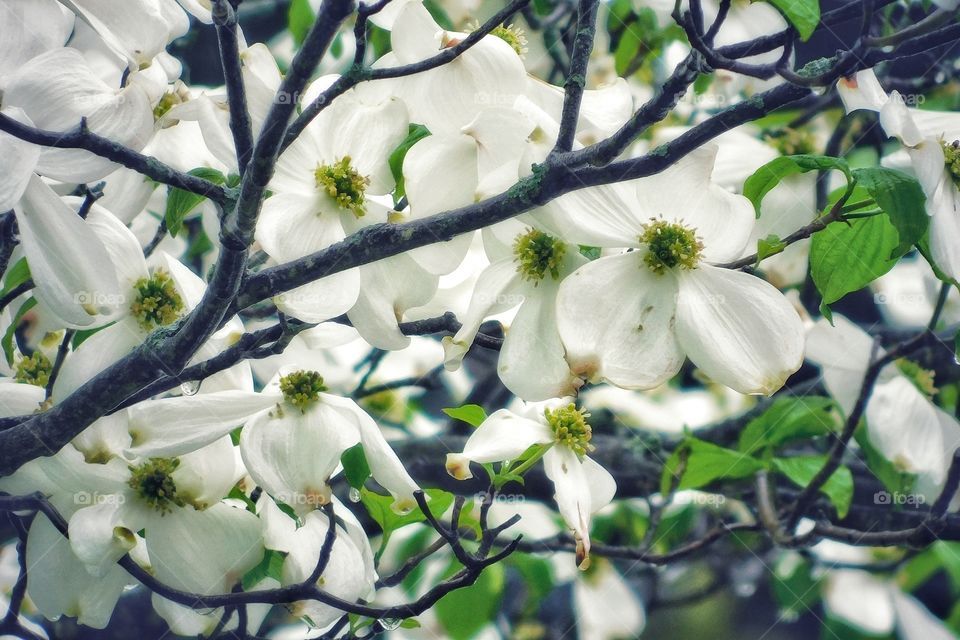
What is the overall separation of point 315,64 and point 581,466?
1.19 ft

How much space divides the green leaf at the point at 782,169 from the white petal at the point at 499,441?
22 centimetres

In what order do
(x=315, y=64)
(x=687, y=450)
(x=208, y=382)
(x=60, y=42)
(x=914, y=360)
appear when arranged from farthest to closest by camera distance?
(x=914, y=360), (x=687, y=450), (x=208, y=382), (x=60, y=42), (x=315, y=64)

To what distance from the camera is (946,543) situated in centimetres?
133

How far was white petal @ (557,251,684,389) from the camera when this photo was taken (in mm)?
590

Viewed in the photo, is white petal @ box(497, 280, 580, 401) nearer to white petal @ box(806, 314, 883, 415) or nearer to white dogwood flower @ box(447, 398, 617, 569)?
white dogwood flower @ box(447, 398, 617, 569)

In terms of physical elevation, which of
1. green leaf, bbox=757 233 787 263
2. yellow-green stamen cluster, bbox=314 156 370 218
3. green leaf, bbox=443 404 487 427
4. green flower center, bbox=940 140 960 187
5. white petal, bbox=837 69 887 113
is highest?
white petal, bbox=837 69 887 113

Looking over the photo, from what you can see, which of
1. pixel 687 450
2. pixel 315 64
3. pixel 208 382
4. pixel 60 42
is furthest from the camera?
pixel 687 450

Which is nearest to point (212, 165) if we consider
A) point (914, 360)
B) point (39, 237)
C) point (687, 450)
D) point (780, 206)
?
point (39, 237)

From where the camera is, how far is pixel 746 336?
0.60 m

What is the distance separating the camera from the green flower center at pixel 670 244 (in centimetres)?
61

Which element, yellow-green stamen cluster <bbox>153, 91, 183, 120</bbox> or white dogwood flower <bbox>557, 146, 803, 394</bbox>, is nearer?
white dogwood flower <bbox>557, 146, 803, 394</bbox>

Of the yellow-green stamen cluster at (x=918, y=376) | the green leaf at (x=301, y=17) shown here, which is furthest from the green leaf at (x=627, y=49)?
the yellow-green stamen cluster at (x=918, y=376)

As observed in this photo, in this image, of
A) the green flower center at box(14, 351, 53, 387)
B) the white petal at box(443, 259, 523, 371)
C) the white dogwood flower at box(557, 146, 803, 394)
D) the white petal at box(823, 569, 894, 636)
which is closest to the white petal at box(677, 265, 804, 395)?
the white dogwood flower at box(557, 146, 803, 394)

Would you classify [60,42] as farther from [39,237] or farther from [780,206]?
[780,206]
